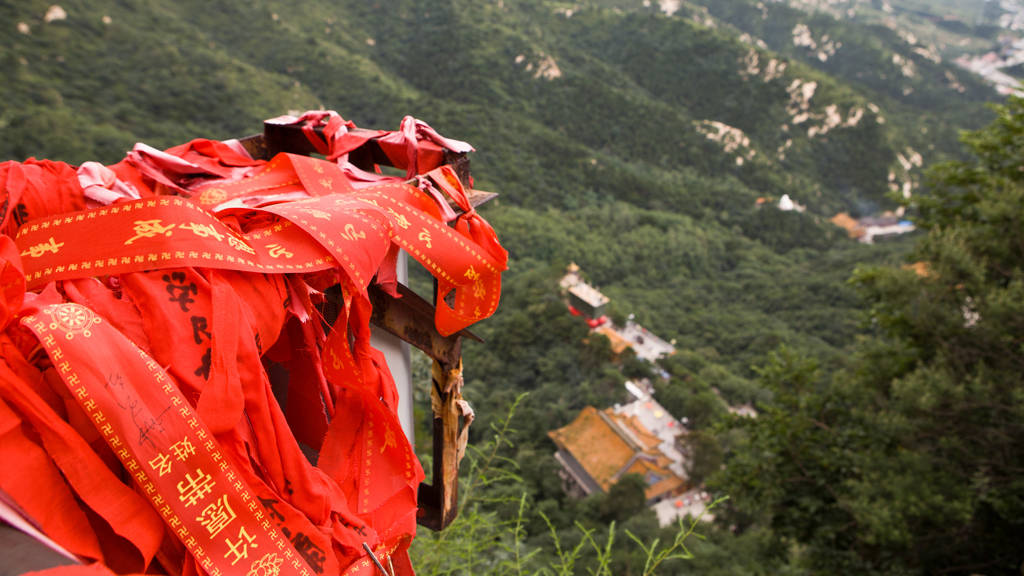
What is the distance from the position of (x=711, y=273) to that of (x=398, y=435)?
1122 inches

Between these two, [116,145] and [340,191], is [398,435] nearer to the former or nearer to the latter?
[340,191]

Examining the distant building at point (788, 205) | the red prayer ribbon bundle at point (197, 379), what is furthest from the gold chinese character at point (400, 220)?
the distant building at point (788, 205)

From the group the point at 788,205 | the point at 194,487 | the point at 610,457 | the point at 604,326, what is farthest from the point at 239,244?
the point at 788,205

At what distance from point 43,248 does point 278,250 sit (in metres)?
0.33

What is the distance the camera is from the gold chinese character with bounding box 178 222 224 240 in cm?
97

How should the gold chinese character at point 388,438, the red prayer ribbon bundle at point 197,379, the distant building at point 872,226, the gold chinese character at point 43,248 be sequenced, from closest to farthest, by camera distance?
the red prayer ribbon bundle at point 197,379 < the gold chinese character at point 43,248 < the gold chinese character at point 388,438 < the distant building at point 872,226

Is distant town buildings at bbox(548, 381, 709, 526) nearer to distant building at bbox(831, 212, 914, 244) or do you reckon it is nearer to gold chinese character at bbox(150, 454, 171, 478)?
gold chinese character at bbox(150, 454, 171, 478)

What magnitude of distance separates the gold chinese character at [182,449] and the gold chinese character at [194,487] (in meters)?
0.02

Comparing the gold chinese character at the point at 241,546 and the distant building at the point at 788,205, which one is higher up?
the gold chinese character at the point at 241,546

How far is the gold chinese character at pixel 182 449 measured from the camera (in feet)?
2.76

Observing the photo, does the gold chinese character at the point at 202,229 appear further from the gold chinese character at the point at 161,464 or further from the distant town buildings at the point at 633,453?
the distant town buildings at the point at 633,453

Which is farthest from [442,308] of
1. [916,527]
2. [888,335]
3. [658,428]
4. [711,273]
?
[711,273]

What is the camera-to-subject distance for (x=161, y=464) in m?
0.82

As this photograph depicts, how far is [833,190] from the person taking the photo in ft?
122
